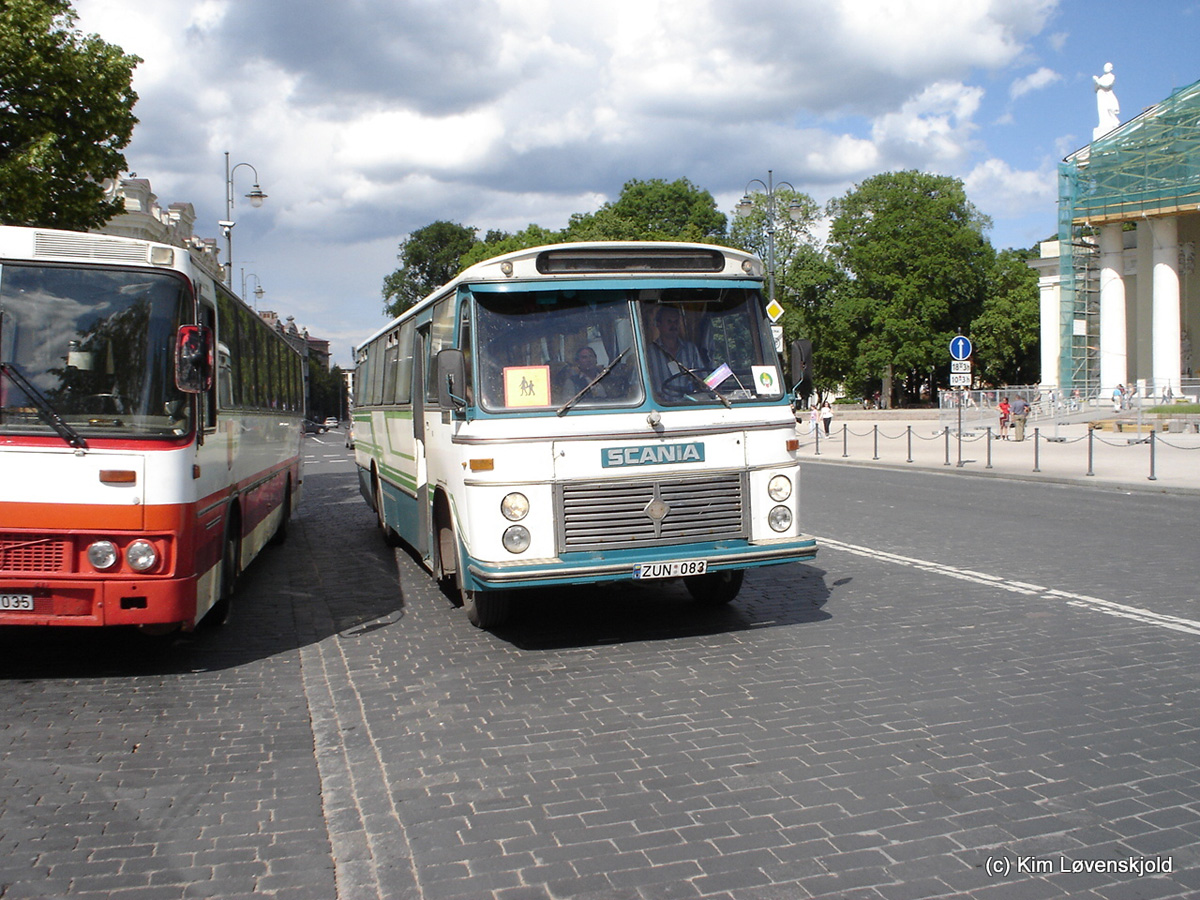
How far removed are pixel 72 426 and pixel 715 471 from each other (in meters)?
4.12

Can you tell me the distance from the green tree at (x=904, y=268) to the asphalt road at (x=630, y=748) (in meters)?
59.4

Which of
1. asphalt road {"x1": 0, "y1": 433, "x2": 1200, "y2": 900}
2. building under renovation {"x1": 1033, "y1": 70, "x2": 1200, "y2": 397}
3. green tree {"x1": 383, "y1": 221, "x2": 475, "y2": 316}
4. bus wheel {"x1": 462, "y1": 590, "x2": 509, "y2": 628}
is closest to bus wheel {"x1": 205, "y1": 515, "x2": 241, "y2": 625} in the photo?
asphalt road {"x1": 0, "y1": 433, "x2": 1200, "y2": 900}

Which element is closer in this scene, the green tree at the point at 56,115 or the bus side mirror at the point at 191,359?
the bus side mirror at the point at 191,359

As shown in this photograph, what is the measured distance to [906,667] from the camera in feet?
22.1

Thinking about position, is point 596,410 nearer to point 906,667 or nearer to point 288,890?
point 906,667

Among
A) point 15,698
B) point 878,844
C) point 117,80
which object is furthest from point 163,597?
point 117,80

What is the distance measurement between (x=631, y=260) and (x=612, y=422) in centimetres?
122

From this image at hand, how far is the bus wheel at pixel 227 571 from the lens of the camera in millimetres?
8312

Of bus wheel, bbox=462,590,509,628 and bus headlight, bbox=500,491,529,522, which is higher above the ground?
bus headlight, bbox=500,491,529,522

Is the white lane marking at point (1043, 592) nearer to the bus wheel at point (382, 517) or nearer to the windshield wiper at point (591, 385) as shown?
the windshield wiper at point (591, 385)

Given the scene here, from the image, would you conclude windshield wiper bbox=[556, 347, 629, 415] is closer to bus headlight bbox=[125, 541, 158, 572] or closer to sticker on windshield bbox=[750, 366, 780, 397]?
sticker on windshield bbox=[750, 366, 780, 397]

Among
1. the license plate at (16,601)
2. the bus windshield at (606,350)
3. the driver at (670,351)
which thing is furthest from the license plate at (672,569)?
the license plate at (16,601)

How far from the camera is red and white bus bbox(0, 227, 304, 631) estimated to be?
6418 mm

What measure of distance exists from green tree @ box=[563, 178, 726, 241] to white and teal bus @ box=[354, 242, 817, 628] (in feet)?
188
